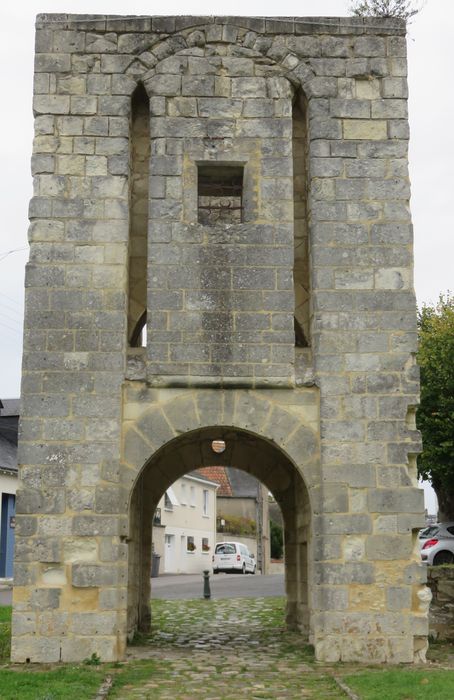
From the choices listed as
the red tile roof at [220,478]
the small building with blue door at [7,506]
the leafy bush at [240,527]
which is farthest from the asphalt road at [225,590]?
the red tile roof at [220,478]

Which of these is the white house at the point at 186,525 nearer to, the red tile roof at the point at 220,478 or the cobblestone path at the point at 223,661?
the red tile roof at the point at 220,478

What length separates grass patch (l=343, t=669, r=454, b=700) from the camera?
284 inches

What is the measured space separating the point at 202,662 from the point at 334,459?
2.40m

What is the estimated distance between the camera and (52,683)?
766cm

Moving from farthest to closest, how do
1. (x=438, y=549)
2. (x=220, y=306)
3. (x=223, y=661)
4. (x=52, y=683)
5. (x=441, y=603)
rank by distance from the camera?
1. (x=438, y=549)
2. (x=441, y=603)
3. (x=220, y=306)
4. (x=223, y=661)
5. (x=52, y=683)

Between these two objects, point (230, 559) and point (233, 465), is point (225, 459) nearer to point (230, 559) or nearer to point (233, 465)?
point (233, 465)

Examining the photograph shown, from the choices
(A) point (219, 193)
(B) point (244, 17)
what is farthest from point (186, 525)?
(B) point (244, 17)

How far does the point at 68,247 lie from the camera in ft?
31.0

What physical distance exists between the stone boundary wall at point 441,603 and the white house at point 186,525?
73.6 ft

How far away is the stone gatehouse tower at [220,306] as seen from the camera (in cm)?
891

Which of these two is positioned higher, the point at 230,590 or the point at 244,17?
the point at 244,17

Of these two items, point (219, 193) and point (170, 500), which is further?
point (170, 500)

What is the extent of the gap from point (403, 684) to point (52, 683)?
9.66ft

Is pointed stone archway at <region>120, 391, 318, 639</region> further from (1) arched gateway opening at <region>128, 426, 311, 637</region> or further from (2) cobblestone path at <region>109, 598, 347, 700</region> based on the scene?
(2) cobblestone path at <region>109, 598, 347, 700</region>
